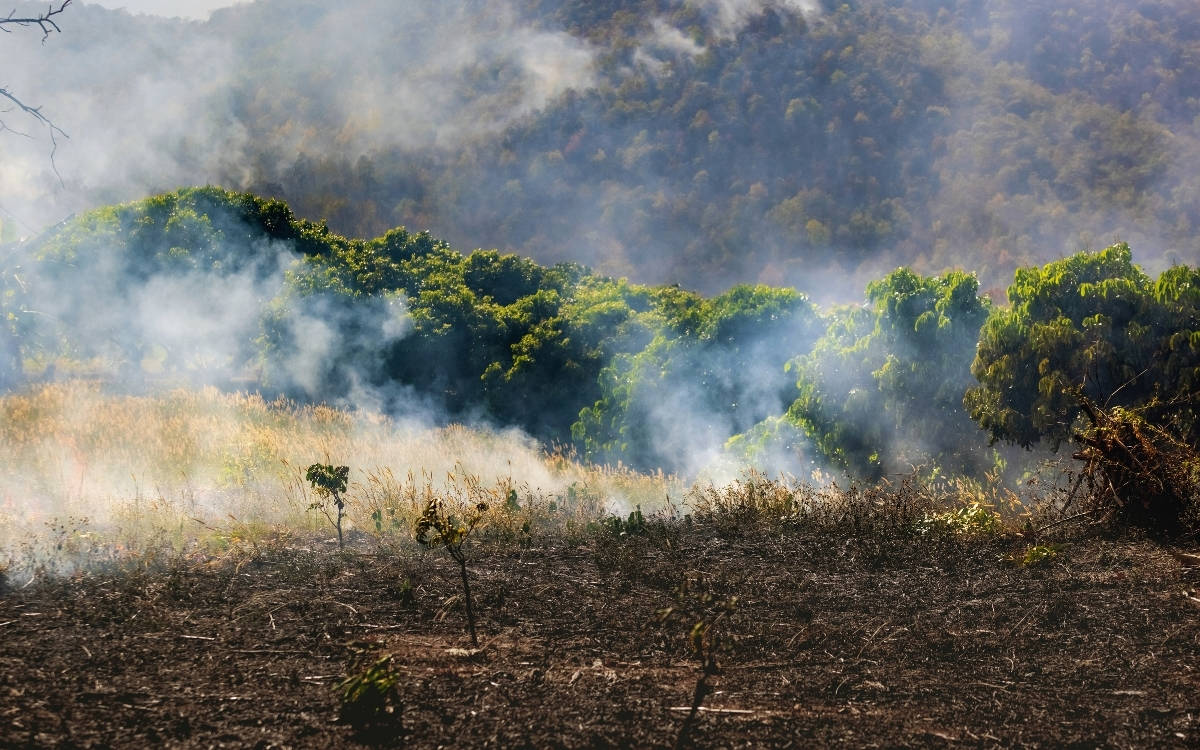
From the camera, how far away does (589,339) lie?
46.6 feet

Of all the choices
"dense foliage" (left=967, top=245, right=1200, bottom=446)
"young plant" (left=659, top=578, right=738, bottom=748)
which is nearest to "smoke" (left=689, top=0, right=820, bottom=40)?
"dense foliage" (left=967, top=245, right=1200, bottom=446)

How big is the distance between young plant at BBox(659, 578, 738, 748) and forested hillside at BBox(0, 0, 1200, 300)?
42.9 metres

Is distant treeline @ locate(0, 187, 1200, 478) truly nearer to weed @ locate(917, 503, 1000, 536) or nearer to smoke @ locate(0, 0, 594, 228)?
weed @ locate(917, 503, 1000, 536)

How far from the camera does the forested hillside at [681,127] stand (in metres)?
49.3

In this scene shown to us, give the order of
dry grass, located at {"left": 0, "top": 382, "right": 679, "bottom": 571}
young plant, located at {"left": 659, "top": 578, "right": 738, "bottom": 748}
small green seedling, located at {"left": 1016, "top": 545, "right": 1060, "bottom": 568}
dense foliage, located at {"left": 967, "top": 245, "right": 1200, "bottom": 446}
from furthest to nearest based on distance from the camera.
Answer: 1. dense foliage, located at {"left": 967, "top": 245, "right": 1200, "bottom": 446}
2. dry grass, located at {"left": 0, "top": 382, "right": 679, "bottom": 571}
3. small green seedling, located at {"left": 1016, "top": 545, "right": 1060, "bottom": 568}
4. young plant, located at {"left": 659, "top": 578, "right": 738, "bottom": 748}

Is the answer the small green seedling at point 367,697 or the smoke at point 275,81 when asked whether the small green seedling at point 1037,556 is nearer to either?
the small green seedling at point 367,697

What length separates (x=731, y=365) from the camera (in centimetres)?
1205

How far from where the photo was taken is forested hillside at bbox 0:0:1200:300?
49281mm

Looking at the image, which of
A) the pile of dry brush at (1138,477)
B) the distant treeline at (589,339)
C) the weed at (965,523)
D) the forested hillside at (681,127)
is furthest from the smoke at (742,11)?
the pile of dry brush at (1138,477)

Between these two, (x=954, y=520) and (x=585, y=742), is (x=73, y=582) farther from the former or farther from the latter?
(x=954, y=520)

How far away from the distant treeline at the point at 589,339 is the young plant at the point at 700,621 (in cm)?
412

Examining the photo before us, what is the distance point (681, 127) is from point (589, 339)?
172 ft

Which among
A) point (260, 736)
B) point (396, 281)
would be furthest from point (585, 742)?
point (396, 281)

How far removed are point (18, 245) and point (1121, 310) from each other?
1830 centimetres
